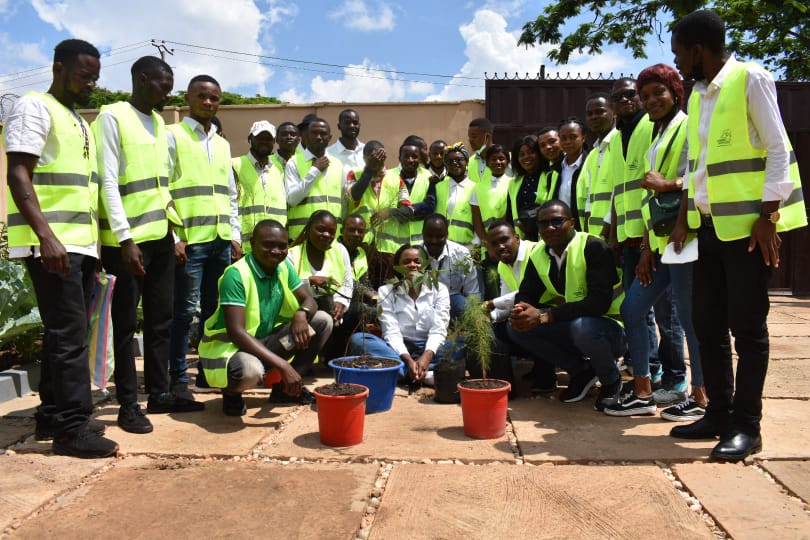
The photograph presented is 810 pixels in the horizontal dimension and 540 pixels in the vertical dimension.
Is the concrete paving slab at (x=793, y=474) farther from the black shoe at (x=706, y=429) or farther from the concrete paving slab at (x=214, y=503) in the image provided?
the concrete paving slab at (x=214, y=503)

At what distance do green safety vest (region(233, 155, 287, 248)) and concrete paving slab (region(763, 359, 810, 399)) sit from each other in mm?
3581

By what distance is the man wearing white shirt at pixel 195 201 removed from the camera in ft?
13.0

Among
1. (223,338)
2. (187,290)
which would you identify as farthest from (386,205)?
(223,338)

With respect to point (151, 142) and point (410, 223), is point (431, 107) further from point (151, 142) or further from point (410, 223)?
point (151, 142)

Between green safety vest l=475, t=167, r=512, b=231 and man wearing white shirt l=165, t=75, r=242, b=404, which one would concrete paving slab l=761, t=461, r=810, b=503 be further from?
man wearing white shirt l=165, t=75, r=242, b=404

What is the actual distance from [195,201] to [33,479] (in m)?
1.83

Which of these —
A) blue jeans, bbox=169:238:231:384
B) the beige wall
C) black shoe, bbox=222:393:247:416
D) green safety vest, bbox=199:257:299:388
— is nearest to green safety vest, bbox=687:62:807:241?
green safety vest, bbox=199:257:299:388

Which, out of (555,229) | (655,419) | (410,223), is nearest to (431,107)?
(410,223)

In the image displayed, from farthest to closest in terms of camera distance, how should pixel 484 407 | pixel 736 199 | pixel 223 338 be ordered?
pixel 223 338 < pixel 484 407 < pixel 736 199

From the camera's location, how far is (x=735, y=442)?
113 inches

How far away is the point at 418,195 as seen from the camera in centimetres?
554

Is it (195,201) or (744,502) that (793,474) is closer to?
(744,502)

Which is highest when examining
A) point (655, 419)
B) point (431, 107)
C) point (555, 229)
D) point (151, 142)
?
point (431, 107)

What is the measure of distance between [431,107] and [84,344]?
24.4 feet
